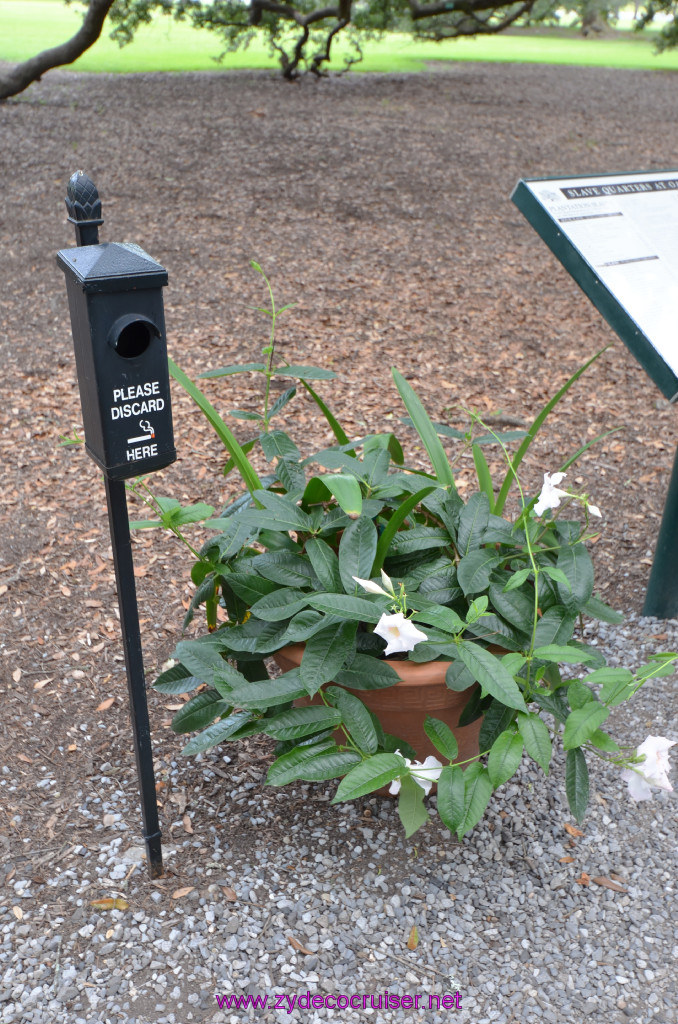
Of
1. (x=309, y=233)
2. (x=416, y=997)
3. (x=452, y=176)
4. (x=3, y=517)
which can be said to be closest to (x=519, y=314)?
(x=309, y=233)

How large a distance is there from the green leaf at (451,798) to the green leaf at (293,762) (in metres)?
0.23

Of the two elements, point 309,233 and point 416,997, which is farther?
point 309,233

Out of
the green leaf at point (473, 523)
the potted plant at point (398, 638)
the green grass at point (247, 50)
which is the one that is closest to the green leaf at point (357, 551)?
the potted plant at point (398, 638)

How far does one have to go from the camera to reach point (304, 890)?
1.85m

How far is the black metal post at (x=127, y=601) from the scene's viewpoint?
4.73ft

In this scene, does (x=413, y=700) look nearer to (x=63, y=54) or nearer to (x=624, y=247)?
(x=624, y=247)

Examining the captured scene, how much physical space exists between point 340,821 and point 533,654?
669mm

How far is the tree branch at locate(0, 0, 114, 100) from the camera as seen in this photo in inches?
310

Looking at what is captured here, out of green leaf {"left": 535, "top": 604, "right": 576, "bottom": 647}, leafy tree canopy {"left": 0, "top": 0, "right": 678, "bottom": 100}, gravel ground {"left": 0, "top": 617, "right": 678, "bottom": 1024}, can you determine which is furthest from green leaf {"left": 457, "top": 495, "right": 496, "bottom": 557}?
leafy tree canopy {"left": 0, "top": 0, "right": 678, "bottom": 100}

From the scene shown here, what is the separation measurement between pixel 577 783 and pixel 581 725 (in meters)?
0.17

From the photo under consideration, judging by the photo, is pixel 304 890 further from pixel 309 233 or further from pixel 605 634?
pixel 309 233

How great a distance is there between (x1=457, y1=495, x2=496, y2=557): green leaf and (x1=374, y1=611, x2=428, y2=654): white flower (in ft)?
1.55

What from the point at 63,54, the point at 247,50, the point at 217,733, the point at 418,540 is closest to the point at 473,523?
the point at 418,540

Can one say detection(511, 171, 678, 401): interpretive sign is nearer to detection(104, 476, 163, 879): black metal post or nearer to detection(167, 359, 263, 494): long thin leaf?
detection(167, 359, 263, 494): long thin leaf
